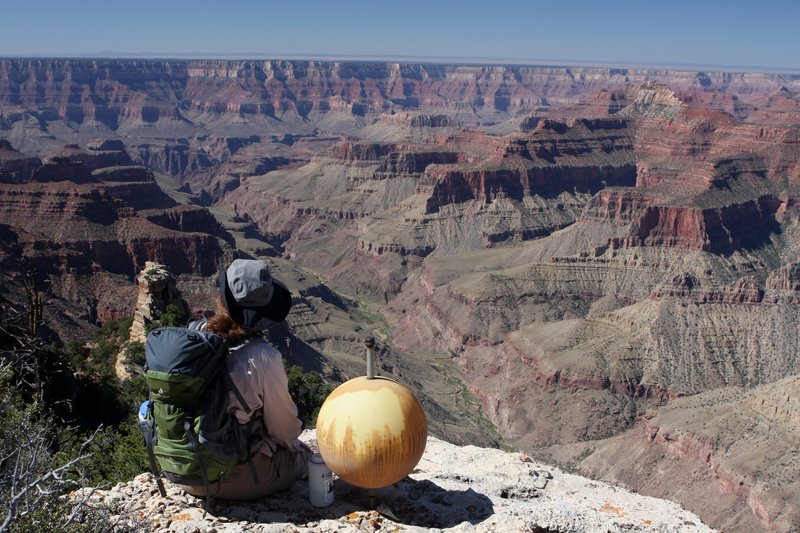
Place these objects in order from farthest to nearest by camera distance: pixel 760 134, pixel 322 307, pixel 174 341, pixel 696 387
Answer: pixel 760 134, pixel 322 307, pixel 696 387, pixel 174 341

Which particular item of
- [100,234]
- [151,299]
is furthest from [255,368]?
[100,234]

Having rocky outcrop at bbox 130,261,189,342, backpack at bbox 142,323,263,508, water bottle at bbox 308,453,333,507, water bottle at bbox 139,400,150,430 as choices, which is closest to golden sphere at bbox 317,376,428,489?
water bottle at bbox 308,453,333,507

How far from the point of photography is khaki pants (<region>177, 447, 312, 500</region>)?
42.1 feet

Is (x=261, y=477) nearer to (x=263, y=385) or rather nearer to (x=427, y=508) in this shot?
(x=263, y=385)

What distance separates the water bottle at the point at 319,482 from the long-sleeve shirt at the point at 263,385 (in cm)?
93

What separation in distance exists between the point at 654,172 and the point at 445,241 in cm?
5810

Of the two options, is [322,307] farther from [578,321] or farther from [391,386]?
[391,386]

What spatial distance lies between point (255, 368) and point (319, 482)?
2652mm

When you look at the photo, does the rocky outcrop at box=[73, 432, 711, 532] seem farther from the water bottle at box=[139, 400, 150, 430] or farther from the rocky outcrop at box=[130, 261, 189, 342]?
the rocky outcrop at box=[130, 261, 189, 342]

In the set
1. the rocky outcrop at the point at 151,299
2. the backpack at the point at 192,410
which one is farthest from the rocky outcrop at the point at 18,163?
the backpack at the point at 192,410

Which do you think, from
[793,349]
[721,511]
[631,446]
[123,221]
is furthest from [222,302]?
[123,221]

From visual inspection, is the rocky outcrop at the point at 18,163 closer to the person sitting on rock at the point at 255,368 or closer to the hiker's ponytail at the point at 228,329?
the hiker's ponytail at the point at 228,329

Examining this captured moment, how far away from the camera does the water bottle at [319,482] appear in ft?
44.1

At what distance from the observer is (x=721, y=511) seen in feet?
157
